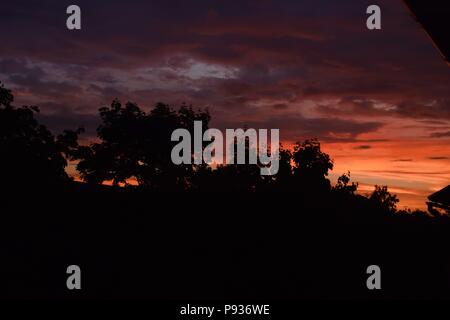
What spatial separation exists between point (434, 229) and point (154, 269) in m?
7.27

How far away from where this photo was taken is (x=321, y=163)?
49.7 m

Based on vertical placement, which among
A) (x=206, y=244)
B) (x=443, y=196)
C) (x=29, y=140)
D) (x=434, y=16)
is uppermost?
(x=29, y=140)

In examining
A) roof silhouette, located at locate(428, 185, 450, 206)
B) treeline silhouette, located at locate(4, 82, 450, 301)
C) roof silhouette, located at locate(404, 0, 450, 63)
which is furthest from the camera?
treeline silhouette, located at locate(4, 82, 450, 301)

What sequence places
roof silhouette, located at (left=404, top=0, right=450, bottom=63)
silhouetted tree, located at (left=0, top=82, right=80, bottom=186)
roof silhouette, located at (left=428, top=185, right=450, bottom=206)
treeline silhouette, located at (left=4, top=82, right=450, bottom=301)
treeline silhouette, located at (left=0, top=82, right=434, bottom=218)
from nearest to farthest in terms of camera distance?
roof silhouette, located at (left=404, top=0, right=450, bottom=63) → roof silhouette, located at (left=428, top=185, right=450, bottom=206) → treeline silhouette, located at (left=4, top=82, right=450, bottom=301) → silhouetted tree, located at (left=0, top=82, right=80, bottom=186) → treeline silhouette, located at (left=0, top=82, right=434, bottom=218)

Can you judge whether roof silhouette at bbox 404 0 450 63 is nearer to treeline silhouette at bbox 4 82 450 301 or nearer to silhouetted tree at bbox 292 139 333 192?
treeline silhouette at bbox 4 82 450 301

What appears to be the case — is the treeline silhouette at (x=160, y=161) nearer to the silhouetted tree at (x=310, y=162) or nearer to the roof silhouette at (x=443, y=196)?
the silhouetted tree at (x=310, y=162)

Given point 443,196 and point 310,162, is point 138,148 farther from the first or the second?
point 443,196

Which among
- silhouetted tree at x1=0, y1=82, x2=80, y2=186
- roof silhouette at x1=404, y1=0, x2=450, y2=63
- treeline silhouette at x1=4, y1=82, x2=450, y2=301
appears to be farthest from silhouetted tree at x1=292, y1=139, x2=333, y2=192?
roof silhouette at x1=404, y1=0, x2=450, y2=63

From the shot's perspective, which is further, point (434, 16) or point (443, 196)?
point (443, 196)

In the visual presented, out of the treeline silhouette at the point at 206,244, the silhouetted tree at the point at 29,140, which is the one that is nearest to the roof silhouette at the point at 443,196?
the treeline silhouette at the point at 206,244

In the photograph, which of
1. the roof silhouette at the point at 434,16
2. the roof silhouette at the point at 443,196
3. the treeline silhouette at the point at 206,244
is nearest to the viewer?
the roof silhouette at the point at 434,16

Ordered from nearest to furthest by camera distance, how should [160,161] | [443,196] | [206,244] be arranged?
[443,196] < [206,244] < [160,161]

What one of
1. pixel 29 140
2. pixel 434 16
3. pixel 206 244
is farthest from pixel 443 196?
pixel 29 140
